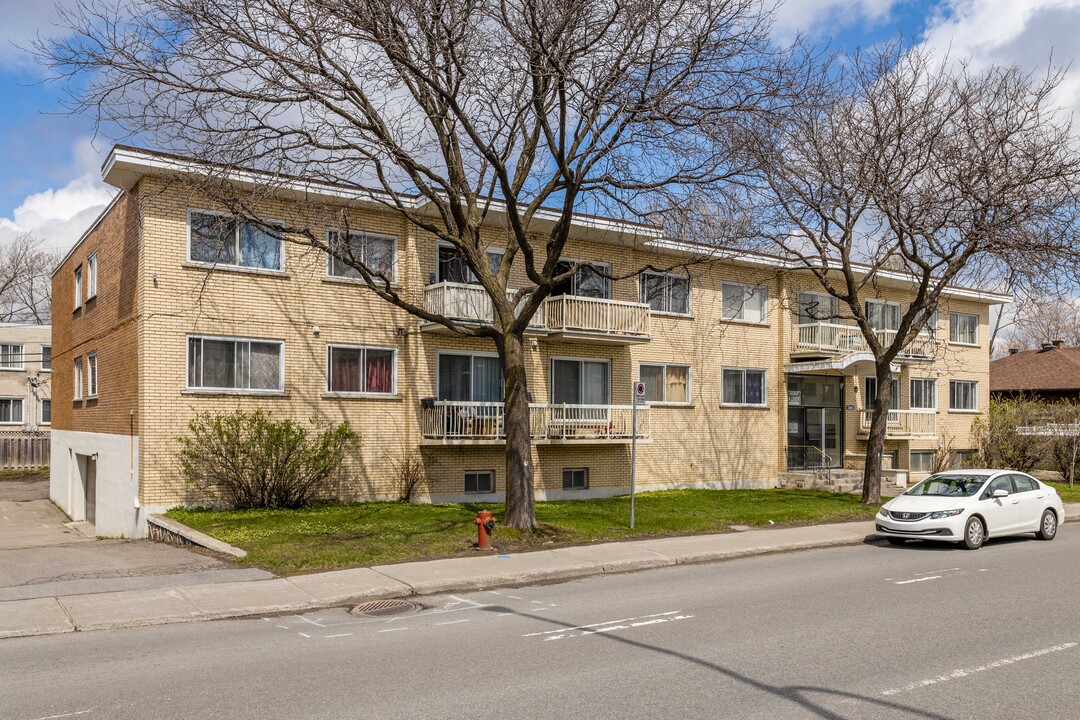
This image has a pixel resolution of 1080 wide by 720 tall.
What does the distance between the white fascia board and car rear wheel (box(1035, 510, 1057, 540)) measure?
27.1 feet

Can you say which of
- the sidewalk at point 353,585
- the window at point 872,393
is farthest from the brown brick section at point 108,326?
the window at point 872,393

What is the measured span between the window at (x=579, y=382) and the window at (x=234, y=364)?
24.1 feet

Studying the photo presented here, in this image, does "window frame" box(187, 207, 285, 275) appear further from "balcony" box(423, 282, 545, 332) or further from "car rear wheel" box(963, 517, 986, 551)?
"car rear wheel" box(963, 517, 986, 551)

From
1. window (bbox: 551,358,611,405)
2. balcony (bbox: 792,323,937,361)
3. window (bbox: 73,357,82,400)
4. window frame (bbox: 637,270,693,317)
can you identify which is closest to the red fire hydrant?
window (bbox: 551,358,611,405)

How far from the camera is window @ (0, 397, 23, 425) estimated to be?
47.2 metres

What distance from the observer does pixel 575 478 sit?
80.0ft

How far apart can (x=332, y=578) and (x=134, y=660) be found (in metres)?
4.07

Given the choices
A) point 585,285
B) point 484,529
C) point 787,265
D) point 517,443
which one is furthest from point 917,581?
point 787,265

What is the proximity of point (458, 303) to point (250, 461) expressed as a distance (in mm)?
5748

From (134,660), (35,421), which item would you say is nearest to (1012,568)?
(134,660)

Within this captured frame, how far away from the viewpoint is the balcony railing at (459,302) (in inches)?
817

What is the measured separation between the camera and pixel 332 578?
39.5ft

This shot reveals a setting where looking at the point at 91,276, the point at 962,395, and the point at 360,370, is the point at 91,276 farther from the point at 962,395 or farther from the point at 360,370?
the point at 962,395

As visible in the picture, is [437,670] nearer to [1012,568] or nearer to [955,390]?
[1012,568]
